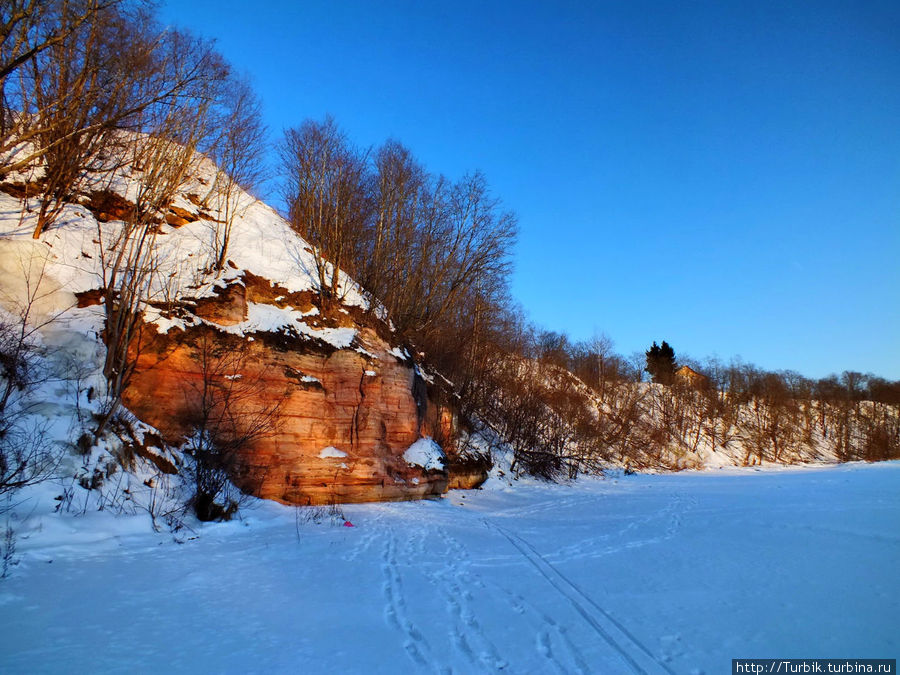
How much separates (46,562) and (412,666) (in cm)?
535

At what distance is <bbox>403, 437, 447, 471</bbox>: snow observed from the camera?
53.0 feet

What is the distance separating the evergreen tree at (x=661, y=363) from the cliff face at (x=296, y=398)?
49.0 metres

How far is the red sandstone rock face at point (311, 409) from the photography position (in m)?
11.4

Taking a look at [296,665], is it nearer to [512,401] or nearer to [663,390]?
[512,401]

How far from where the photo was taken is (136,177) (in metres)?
14.5

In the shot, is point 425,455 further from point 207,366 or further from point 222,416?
point 207,366

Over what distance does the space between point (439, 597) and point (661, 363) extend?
60.2 m

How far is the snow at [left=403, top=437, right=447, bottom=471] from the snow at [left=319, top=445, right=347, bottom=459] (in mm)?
2687

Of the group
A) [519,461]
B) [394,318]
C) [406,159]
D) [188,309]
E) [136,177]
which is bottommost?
[519,461]

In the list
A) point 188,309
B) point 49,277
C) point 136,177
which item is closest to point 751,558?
point 188,309

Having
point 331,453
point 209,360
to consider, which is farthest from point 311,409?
point 209,360

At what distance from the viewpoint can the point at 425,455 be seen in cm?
1653

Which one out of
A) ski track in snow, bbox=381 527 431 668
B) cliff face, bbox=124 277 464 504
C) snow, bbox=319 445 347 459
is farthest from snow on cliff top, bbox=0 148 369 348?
ski track in snow, bbox=381 527 431 668

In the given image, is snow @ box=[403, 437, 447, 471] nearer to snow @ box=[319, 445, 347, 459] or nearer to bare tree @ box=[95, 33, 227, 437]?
snow @ box=[319, 445, 347, 459]
